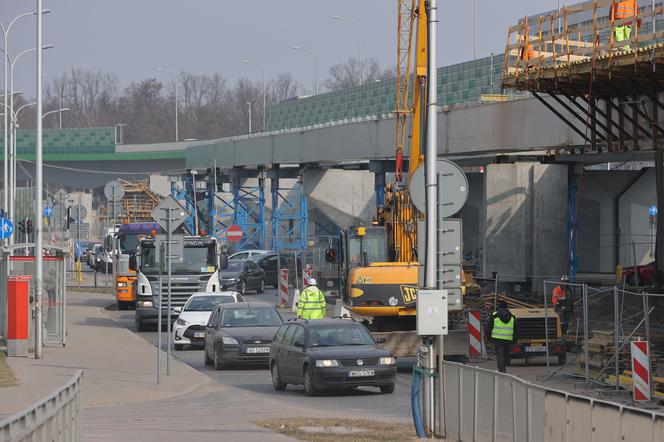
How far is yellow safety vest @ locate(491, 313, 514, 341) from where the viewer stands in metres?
23.4

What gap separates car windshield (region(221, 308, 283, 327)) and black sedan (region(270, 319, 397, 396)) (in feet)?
13.8

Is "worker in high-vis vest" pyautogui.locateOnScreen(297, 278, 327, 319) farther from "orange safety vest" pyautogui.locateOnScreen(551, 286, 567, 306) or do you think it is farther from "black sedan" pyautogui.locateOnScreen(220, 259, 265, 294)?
"black sedan" pyautogui.locateOnScreen(220, 259, 265, 294)

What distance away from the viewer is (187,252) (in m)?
37.1

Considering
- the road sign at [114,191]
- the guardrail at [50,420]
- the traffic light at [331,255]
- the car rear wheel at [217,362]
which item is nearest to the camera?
the guardrail at [50,420]

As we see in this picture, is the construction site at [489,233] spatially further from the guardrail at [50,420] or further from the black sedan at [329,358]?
the guardrail at [50,420]

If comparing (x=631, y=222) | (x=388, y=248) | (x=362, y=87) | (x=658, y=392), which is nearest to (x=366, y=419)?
(x=658, y=392)

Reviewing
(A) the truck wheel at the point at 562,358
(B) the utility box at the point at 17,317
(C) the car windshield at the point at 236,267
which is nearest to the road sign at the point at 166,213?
(B) the utility box at the point at 17,317

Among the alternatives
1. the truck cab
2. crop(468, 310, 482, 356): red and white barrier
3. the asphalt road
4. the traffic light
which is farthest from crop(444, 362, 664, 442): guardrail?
the truck cab

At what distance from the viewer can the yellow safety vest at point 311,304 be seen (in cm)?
2684

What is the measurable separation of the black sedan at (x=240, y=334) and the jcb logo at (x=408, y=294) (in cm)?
272

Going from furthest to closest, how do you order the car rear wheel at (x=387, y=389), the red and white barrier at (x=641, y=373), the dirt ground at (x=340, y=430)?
the car rear wheel at (x=387, y=389)
the red and white barrier at (x=641, y=373)
the dirt ground at (x=340, y=430)

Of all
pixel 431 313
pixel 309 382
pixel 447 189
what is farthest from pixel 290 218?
pixel 431 313

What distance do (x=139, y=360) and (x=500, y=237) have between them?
17594 mm

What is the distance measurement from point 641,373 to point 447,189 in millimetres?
6643
